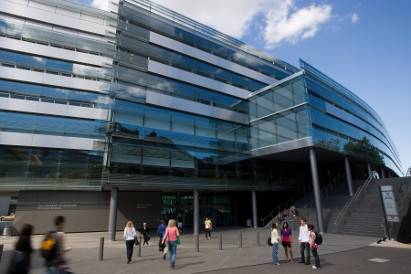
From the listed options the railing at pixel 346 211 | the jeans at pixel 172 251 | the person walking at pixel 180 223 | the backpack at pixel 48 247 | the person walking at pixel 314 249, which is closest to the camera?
the backpack at pixel 48 247

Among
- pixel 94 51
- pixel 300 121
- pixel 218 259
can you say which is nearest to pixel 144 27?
pixel 94 51

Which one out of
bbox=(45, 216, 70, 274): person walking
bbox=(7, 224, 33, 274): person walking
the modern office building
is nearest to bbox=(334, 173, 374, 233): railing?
the modern office building

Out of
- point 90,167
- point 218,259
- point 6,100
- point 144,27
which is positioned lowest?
point 218,259

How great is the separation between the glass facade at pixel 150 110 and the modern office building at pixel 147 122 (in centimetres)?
11

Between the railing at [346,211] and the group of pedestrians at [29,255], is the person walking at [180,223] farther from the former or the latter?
the group of pedestrians at [29,255]

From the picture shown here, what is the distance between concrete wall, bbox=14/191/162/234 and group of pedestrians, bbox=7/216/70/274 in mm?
18979

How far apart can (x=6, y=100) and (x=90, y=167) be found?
10.2 meters

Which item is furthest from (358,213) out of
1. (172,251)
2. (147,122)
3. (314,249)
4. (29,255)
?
(29,255)

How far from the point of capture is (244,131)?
25.7 m

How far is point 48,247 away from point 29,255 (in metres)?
0.43

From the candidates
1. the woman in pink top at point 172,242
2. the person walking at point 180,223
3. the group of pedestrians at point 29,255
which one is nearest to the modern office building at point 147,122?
the person walking at point 180,223

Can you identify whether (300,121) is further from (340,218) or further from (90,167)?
(90,167)

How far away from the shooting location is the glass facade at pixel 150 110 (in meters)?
19.9

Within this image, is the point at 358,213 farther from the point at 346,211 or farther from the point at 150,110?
the point at 150,110
